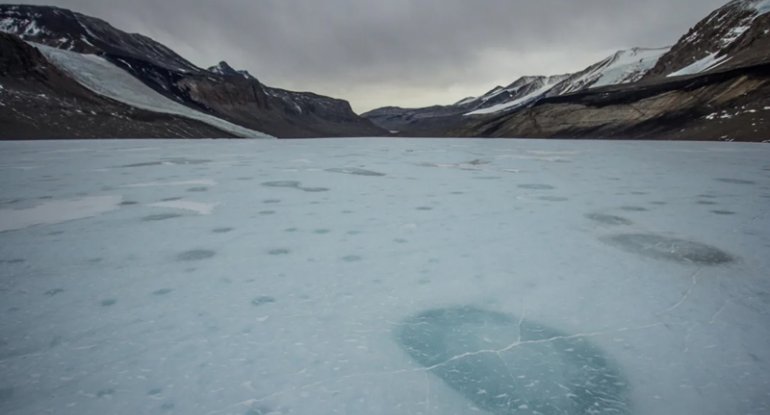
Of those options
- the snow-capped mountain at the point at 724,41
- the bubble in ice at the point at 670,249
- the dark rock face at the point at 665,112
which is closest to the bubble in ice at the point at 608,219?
the bubble in ice at the point at 670,249

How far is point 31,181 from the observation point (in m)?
6.09

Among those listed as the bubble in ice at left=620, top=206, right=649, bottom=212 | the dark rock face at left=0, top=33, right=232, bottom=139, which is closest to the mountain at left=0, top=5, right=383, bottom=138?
the dark rock face at left=0, top=33, right=232, bottom=139

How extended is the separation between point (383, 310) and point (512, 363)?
0.70 meters

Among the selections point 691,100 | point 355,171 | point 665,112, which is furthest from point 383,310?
point 691,100

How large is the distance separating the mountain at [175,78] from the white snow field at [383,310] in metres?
112

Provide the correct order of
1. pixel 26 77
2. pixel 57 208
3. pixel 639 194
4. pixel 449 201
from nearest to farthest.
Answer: pixel 57 208
pixel 449 201
pixel 639 194
pixel 26 77

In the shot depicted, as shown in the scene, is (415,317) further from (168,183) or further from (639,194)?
(168,183)

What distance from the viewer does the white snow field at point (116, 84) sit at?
80.7 m

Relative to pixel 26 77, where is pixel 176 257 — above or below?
below

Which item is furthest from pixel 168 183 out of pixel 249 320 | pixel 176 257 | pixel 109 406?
pixel 109 406

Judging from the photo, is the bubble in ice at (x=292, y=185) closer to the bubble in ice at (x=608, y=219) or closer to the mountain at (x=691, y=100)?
the bubble in ice at (x=608, y=219)

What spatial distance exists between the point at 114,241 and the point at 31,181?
434 centimetres

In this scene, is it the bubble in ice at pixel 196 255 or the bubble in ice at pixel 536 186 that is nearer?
the bubble in ice at pixel 196 255

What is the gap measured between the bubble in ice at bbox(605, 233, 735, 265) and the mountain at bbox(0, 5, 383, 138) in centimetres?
11363
